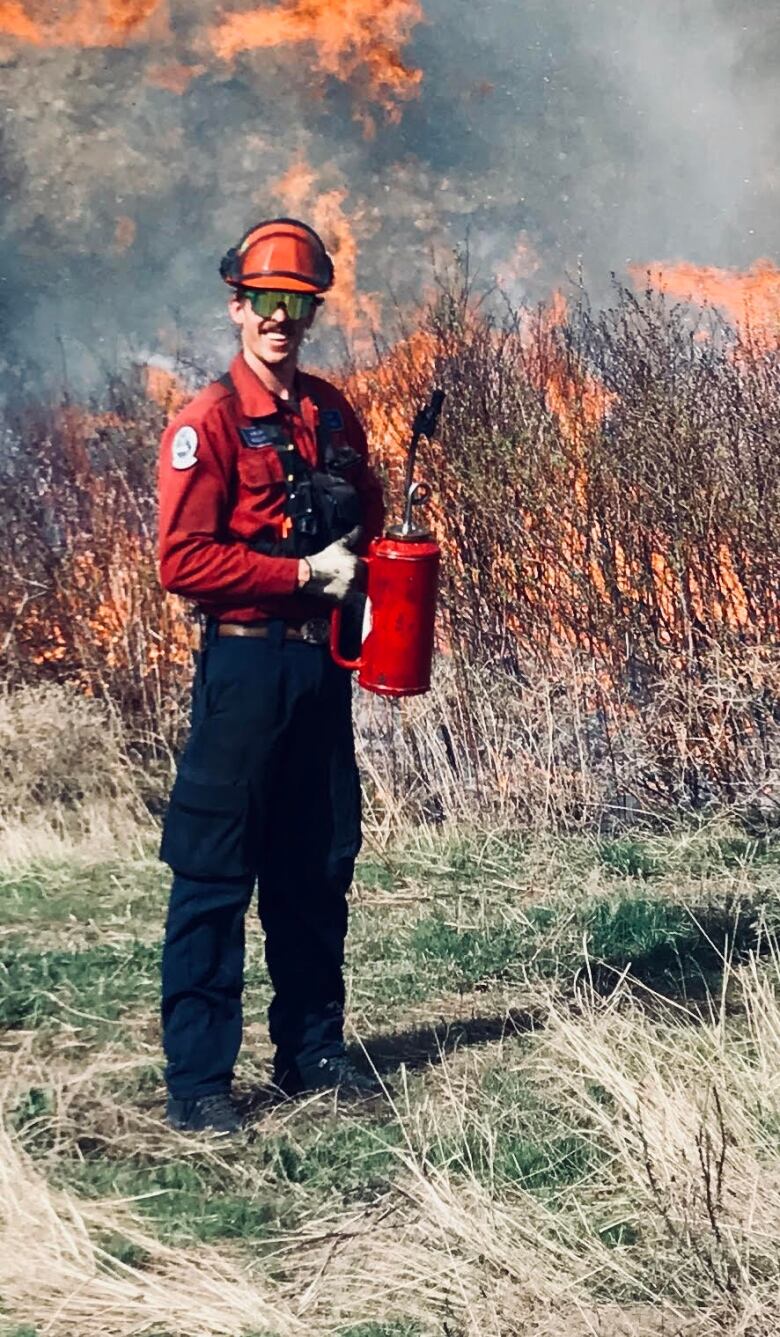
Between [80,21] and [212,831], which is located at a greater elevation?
[80,21]

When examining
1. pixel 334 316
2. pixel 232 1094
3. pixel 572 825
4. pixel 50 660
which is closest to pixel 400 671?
pixel 232 1094

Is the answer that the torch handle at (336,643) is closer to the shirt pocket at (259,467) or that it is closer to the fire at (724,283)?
the shirt pocket at (259,467)

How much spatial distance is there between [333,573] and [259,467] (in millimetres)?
281

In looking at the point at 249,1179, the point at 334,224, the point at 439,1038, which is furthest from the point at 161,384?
the point at 249,1179

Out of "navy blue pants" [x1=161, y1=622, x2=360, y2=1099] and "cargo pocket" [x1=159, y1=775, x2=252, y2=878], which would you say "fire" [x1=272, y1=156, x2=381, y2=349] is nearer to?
"navy blue pants" [x1=161, y1=622, x2=360, y2=1099]

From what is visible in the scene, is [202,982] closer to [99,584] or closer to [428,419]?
[428,419]

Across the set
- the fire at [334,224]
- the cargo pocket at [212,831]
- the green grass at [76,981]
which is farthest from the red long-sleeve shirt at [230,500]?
the fire at [334,224]

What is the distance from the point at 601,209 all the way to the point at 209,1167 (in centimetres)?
1163

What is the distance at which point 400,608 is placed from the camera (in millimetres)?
3533

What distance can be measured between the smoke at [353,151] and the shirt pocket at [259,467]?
955 centimetres

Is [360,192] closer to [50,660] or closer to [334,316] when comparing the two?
[334,316]

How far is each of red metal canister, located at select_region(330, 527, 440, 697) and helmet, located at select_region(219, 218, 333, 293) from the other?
1.92 feet

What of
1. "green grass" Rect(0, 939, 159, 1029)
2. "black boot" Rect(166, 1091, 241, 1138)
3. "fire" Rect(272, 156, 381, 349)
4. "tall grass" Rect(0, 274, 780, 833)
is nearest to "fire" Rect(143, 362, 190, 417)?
"fire" Rect(272, 156, 381, 349)

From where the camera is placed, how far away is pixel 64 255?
13.6 metres
